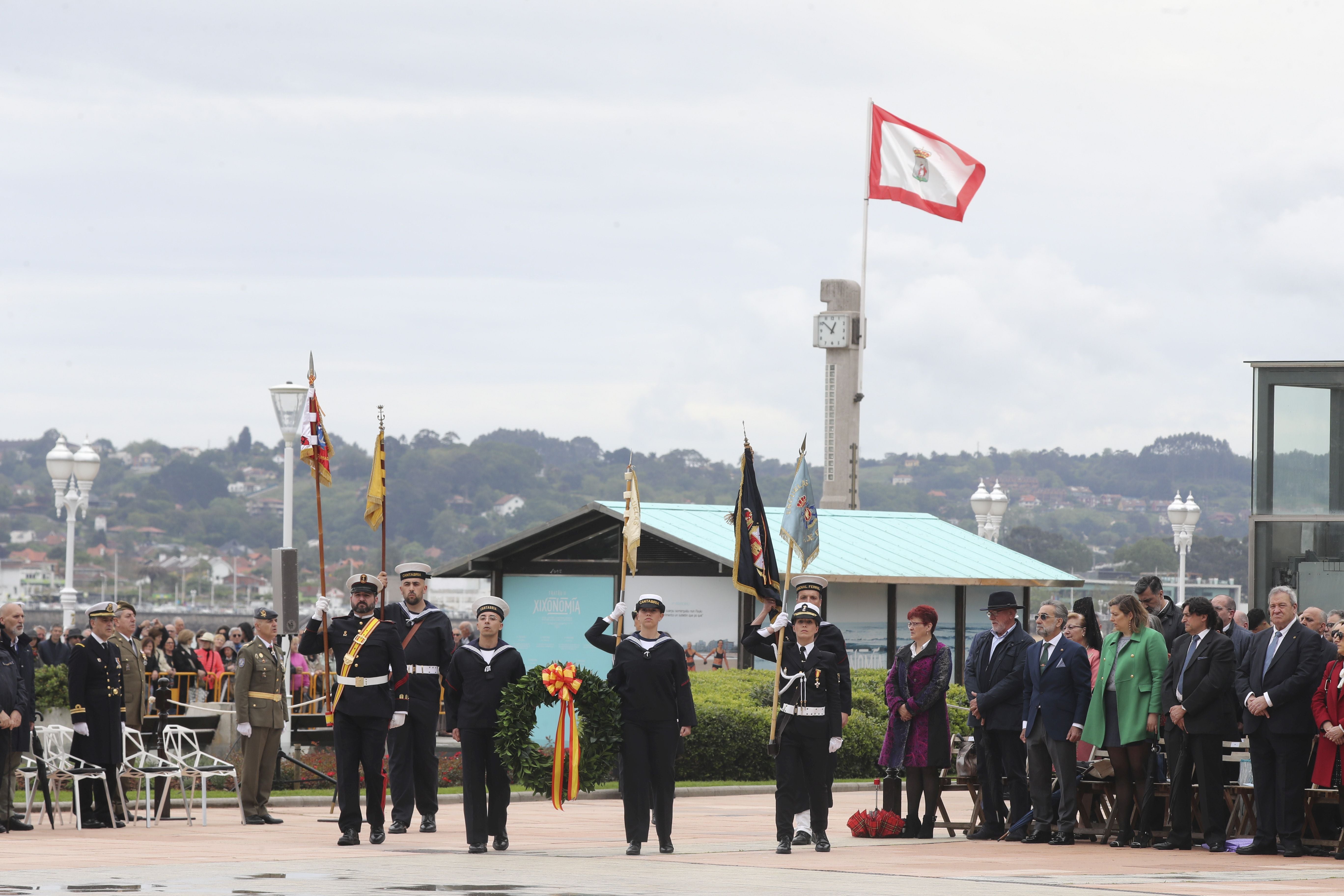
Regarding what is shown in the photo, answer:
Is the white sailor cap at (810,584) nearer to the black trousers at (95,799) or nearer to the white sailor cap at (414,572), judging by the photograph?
the white sailor cap at (414,572)

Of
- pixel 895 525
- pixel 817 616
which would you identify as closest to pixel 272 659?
pixel 817 616

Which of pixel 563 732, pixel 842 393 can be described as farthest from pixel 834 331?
pixel 563 732

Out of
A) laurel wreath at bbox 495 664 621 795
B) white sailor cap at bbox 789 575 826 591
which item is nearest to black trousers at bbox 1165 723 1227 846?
white sailor cap at bbox 789 575 826 591

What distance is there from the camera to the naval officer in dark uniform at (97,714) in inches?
625

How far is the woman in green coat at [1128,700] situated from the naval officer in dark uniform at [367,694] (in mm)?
5397

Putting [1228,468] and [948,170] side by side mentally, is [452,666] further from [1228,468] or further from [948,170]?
[1228,468]

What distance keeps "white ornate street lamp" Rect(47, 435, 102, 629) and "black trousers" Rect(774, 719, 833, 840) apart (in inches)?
662

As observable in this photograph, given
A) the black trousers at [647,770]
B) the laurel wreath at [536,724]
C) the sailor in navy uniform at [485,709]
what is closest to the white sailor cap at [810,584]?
the black trousers at [647,770]

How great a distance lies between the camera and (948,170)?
36.5 meters

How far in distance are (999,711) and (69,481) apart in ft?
68.6

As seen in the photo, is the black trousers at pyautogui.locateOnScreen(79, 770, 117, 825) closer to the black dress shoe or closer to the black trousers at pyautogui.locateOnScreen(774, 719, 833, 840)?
the black trousers at pyautogui.locateOnScreen(774, 719, 833, 840)

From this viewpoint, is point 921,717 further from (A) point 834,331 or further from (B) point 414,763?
(A) point 834,331

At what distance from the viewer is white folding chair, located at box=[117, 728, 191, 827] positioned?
632 inches

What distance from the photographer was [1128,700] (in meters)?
14.0
